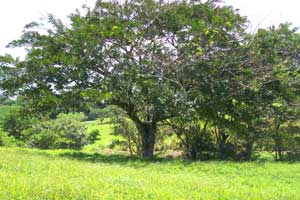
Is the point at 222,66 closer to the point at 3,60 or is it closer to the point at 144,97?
the point at 144,97

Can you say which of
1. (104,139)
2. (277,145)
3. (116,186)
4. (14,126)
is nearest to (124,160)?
(116,186)

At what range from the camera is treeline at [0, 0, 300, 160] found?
11.9 m

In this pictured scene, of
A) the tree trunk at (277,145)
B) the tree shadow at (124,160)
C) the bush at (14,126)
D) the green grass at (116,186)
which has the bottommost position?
the green grass at (116,186)

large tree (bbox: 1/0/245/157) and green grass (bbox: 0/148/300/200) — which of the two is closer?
green grass (bbox: 0/148/300/200)

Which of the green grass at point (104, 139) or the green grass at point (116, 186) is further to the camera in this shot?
the green grass at point (104, 139)

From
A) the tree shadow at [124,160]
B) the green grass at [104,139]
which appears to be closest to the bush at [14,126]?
the green grass at [104,139]

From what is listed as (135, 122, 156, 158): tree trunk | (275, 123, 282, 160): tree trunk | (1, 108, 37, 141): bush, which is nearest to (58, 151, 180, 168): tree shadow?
(135, 122, 156, 158): tree trunk

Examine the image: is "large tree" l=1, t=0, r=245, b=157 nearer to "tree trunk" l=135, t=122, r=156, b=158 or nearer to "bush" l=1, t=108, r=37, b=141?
"tree trunk" l=135, t=122, r=156, b=158

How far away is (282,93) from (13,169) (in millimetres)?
9534

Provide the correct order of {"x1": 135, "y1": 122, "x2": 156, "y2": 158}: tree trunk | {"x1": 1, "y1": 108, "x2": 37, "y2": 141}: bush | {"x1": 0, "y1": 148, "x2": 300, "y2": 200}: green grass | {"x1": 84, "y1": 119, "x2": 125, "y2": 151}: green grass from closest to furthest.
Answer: {"x1": 0, "y1": 148, "x2": 300, "y2": 200}: green grass, {"x1": 135, "y1": 122, "x2": 156, "y2": 158}: tree trunk, {"x1": 84, "y1": 119, "x2": 125, "y2": 151}: green grass, {"x1": 1, "y1": 108, "x2": 37, "y2": 141}: bush

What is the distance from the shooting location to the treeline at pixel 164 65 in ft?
39.1

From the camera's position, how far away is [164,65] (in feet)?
40.4

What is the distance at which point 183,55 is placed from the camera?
41.3ft

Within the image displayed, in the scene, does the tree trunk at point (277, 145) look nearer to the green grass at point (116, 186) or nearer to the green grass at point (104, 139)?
the green grass at point (116, 186)
